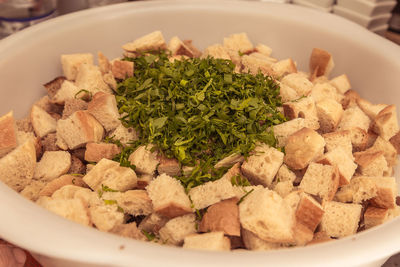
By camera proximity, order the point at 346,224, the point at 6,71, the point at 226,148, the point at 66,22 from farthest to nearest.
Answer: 1. the point at 66,22
2. the point at 6,71
3. the point at 226,148
4. the point at 346,224

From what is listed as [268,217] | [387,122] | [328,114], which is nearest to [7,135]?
[268,217]

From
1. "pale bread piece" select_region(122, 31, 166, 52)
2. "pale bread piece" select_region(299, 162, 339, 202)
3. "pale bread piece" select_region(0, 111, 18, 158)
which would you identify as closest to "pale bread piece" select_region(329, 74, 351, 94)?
"pale bread piece" select_region(299, 162, 339, 202)

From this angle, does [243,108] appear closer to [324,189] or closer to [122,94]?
[324,189]

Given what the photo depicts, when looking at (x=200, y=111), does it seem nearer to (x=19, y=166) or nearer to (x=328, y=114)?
(x=328, y=114)

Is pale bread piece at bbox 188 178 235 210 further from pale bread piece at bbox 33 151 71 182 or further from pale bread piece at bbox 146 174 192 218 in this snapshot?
pale bread piece at bbox 33 151 71 182

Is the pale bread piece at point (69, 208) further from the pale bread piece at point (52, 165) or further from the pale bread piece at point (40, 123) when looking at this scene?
the pale bread piece at point (40, 123)

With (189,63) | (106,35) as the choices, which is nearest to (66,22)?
(106,35)
